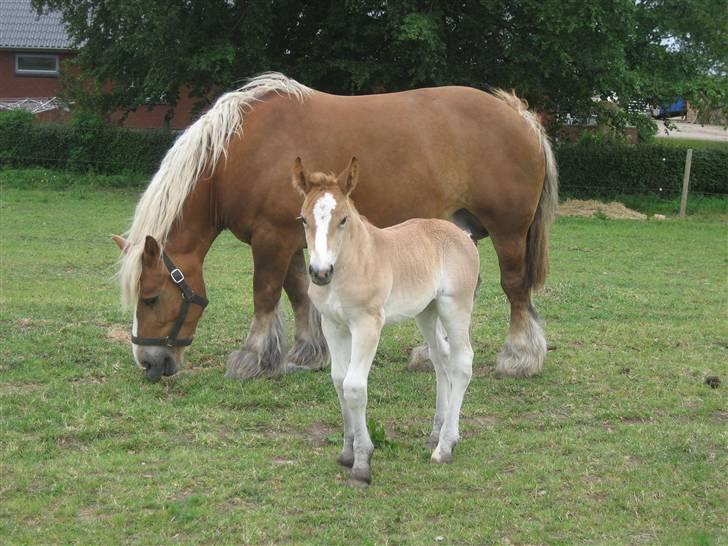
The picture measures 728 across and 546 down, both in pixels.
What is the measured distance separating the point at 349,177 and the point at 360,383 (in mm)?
1128

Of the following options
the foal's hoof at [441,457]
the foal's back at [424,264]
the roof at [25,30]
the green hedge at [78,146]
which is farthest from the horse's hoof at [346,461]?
the roof at [25,30]

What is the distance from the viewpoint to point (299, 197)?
6.83 metres

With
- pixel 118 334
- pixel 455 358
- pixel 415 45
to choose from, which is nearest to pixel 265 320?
pixel 118 334

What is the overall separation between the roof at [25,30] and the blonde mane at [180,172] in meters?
28.7

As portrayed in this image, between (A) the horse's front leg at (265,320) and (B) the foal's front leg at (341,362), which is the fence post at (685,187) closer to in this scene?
(A) the horse's front leg at (265,320)

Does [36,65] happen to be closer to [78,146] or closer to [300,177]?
[78,146]

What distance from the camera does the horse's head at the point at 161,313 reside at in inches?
261

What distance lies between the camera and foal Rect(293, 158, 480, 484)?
4.70 m

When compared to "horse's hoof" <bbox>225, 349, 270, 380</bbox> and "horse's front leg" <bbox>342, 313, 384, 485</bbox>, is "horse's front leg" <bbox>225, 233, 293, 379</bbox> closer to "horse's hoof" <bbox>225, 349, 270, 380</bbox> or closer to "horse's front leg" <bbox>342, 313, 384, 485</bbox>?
"horse's hoof" <bbox>225, 349, 270, 380</bbox>

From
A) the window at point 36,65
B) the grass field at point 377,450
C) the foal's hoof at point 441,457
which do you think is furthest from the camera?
the window at point 36,65

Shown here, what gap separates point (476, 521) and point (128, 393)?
307cm

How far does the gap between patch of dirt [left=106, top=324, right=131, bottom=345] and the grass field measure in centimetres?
4

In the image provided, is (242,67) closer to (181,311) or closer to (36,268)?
(36,268)

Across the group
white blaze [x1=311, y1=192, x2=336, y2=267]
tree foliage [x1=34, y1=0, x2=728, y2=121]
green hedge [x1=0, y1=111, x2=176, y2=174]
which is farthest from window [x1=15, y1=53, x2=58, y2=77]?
white blaze [x1=311, y1=192, x2=336, y2=267]
